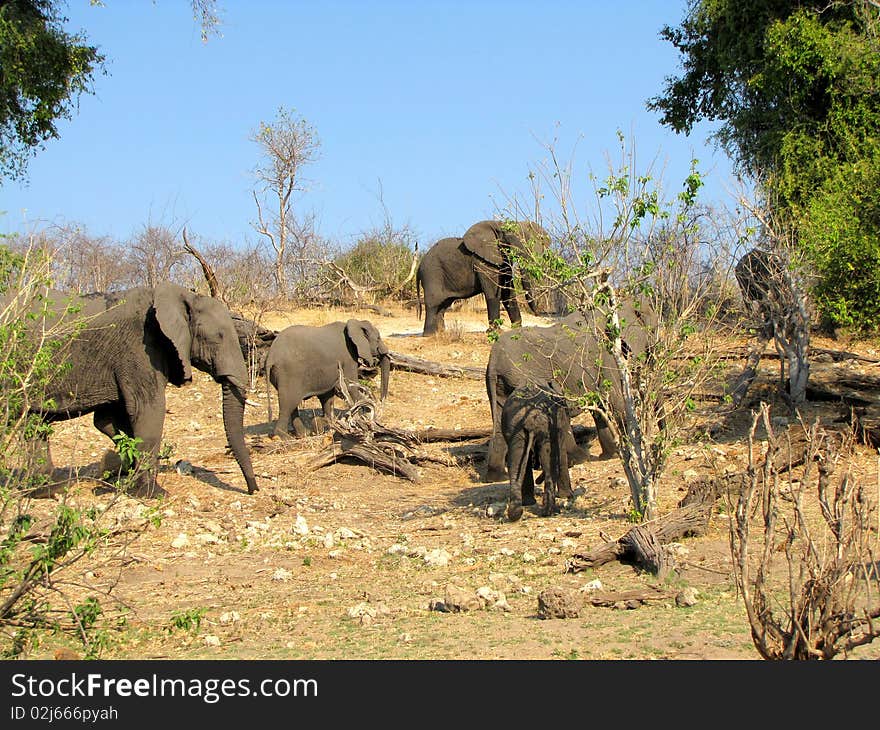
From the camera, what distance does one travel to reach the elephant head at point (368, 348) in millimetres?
16297

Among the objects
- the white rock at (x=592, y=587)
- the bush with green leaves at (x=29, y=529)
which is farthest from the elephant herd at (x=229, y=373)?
the white rock at (x=592, y=587)

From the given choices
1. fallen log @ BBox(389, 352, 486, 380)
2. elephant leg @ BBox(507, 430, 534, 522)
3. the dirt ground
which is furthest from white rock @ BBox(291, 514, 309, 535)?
fallen log @ BBox(389, 352, 486, 380)

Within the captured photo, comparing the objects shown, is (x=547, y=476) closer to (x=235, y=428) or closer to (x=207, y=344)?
(x=235, y=428)

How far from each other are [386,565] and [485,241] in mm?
13489

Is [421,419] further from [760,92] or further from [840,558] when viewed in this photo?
[840,558]

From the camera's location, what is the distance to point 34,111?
17469mm

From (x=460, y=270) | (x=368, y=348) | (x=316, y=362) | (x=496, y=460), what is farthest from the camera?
(x=460, y=270)

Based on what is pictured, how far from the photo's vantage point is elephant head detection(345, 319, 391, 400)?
53.5 feet

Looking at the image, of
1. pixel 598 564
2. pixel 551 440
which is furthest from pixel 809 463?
pixel 551 440

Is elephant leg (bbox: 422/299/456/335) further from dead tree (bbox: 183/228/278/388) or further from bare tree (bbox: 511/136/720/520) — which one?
bare tree (bbox: 511/136/720/520)

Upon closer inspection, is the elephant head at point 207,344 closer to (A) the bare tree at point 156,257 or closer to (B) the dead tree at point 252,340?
(B) the dead tree at point 252,340

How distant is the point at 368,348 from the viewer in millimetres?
16438

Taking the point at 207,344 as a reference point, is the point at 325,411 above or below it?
below

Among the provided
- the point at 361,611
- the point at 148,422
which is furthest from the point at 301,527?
the point at 361,611
